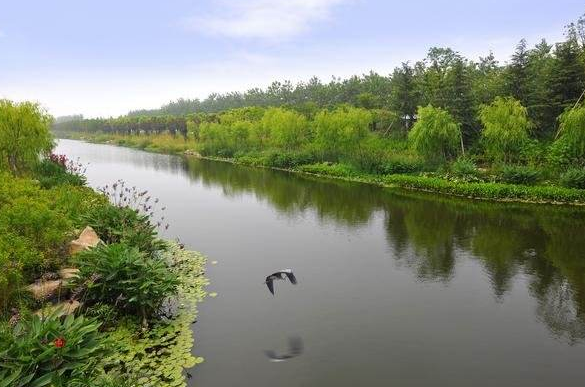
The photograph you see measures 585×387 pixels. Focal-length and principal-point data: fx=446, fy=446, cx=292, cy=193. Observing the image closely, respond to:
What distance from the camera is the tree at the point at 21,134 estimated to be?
23.1 metres

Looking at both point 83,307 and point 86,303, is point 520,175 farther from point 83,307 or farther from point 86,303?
point 83,307

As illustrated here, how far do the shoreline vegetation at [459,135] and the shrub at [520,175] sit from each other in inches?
2.6

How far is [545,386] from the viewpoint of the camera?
9.12 m

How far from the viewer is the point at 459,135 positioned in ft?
124

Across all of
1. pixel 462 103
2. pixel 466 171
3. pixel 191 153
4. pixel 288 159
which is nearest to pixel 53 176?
pixel 466 171

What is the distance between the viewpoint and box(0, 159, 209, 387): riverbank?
766cm

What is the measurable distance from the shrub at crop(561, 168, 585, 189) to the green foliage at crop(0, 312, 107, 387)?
27.8 metres

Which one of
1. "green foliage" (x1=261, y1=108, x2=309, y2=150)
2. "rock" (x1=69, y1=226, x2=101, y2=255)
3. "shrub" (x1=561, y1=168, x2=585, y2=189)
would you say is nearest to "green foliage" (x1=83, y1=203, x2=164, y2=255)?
"rock" (x1=69, y1=226, x2=101, y2=255)

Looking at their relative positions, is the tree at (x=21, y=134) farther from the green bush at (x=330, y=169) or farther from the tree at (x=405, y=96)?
the tree at (x=405, y=96)

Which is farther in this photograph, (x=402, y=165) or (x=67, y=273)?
(x=402, y=165)

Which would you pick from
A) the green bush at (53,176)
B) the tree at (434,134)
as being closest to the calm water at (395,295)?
the green bush at (53,176)

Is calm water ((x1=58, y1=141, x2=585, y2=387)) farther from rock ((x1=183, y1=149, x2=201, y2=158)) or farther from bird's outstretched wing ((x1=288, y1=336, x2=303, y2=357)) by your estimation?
rock ((x1=183, y1=149, x2=201, y2=158))

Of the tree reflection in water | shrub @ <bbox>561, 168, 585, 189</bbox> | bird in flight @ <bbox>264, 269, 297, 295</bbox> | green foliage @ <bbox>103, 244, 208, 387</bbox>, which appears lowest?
green foliage @ <bbox>103, 244, 208, 387</bbox>

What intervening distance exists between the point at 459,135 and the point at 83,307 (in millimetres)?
33852
